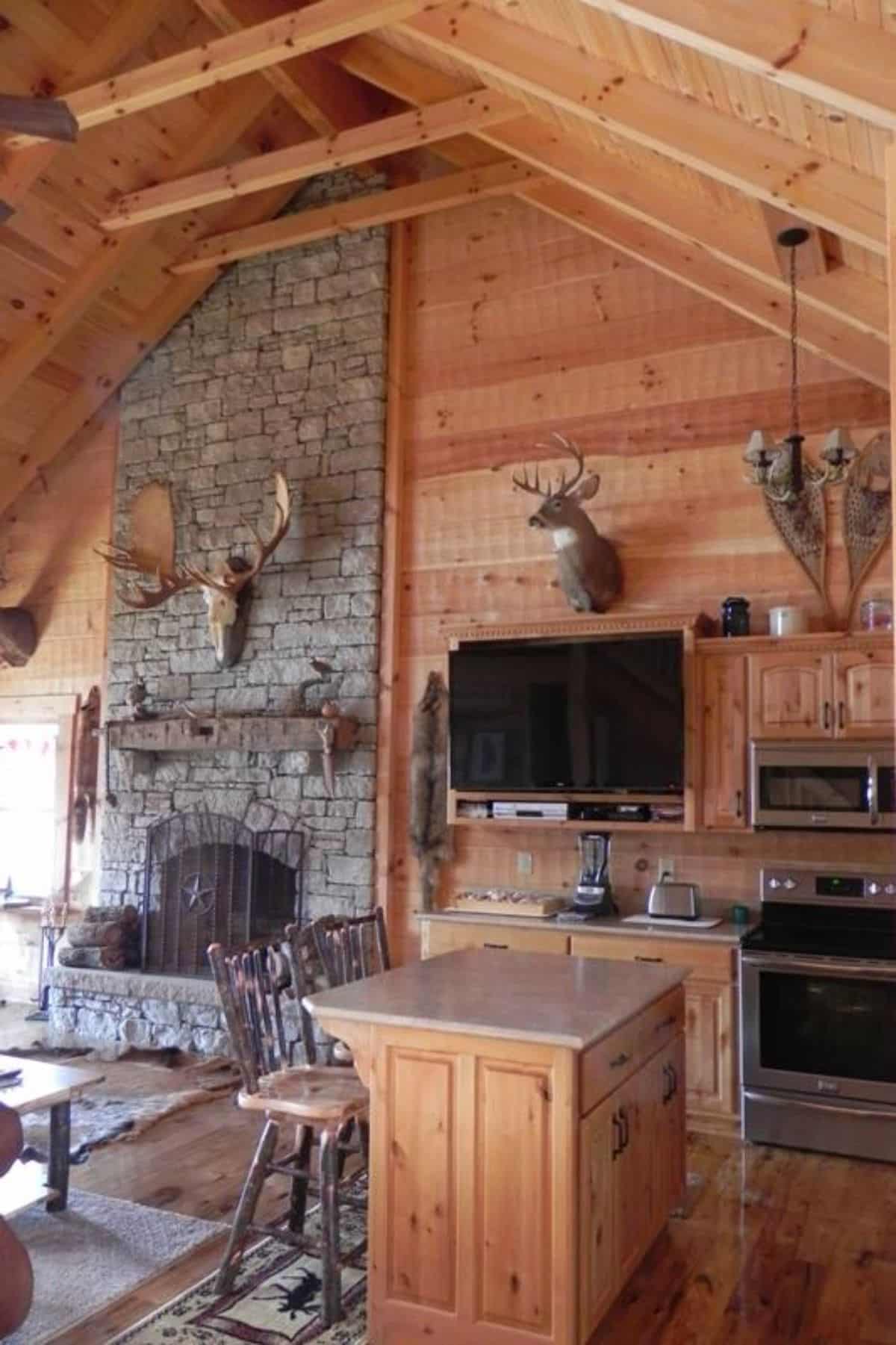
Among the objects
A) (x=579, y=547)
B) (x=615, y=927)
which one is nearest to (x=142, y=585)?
(x=579, y=547)

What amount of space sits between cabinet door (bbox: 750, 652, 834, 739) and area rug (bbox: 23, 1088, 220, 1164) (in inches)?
126

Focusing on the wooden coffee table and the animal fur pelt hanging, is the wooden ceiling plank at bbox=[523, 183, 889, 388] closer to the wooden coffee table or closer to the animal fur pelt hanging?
the animal fur pelt hanging

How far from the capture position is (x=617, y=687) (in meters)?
5.03

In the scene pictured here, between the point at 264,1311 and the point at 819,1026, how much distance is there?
7.96 ft

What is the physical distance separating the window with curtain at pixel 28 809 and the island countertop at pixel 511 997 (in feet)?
14.1

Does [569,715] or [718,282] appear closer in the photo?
[718,282]

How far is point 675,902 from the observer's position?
193 inches

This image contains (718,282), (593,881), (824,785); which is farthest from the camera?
(593,881)

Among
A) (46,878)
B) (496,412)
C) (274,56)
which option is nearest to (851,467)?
(496,412)

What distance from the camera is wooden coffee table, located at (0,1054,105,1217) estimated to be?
11.6 feet

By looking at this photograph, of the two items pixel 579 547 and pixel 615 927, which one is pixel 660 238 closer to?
pixel 579 547

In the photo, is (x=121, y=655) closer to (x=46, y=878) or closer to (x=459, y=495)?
(x=46, y=878)

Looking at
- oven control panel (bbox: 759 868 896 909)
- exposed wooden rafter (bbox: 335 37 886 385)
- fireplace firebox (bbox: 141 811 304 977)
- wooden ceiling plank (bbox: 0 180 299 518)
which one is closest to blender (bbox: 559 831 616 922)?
oven control panel (bbox: 759 868 896 909)

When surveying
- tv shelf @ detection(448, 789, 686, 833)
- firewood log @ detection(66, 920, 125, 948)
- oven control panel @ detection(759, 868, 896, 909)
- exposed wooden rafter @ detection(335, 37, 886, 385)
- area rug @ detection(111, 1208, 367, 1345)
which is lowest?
area rug @ detection(111, 1208, 367, 1345)
